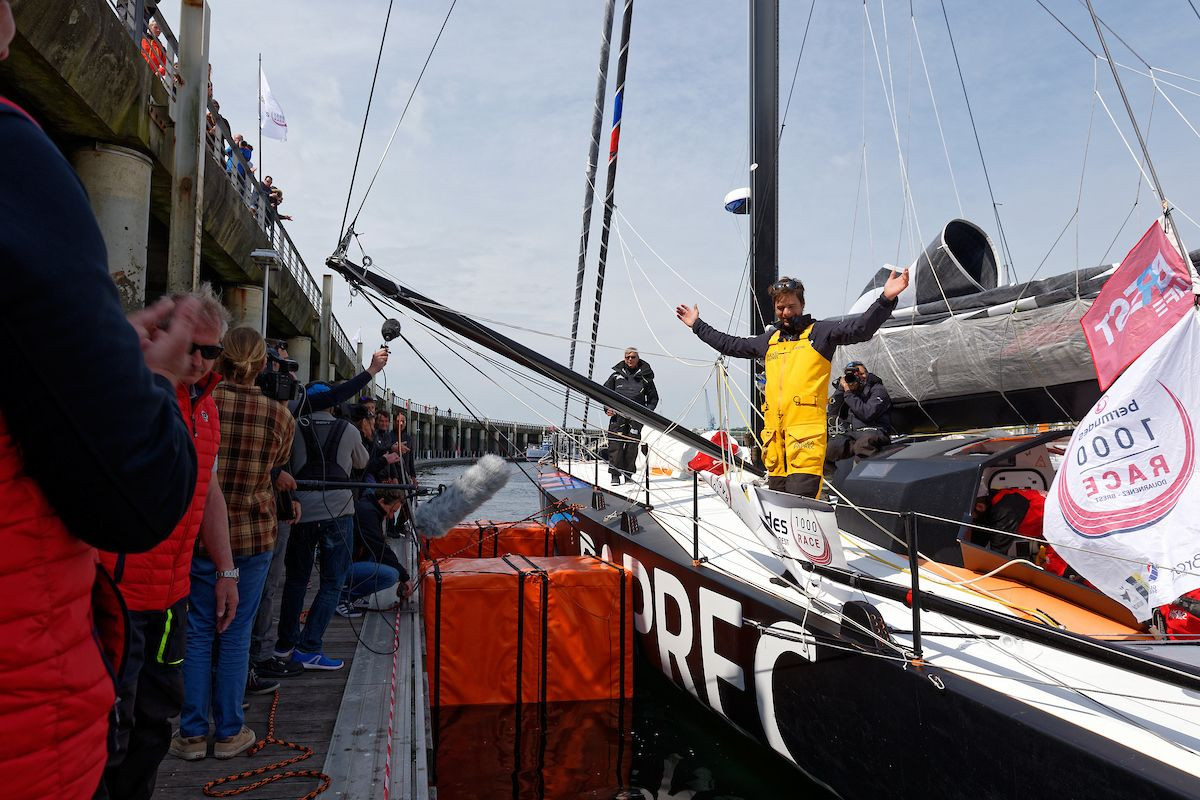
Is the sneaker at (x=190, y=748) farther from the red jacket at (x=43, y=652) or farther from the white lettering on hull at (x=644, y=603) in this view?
the white lettering on hull at (x=644, y=603)

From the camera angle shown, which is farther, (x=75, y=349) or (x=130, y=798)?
(x=130, y=798)

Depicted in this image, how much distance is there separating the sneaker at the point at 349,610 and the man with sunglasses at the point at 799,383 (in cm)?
300

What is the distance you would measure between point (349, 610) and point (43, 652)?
186 inches

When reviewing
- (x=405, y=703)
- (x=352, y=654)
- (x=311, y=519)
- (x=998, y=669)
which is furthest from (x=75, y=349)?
(x=352, y=654)

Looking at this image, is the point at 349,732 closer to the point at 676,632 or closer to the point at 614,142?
the point at 676,632

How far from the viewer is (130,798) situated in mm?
1927

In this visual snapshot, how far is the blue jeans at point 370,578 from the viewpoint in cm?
546

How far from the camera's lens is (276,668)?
3.99 metres

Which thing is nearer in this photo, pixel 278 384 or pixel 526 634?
pixel 278 384

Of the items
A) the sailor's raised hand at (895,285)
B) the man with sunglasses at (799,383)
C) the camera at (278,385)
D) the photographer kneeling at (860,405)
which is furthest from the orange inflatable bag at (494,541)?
the sailor's raised hand at (895,285)

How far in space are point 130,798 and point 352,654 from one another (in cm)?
260

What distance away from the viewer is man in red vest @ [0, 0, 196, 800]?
81cm

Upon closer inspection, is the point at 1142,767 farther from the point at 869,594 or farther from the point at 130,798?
the point at 130,798

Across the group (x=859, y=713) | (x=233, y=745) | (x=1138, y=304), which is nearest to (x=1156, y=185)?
(x=1138, y=304)
